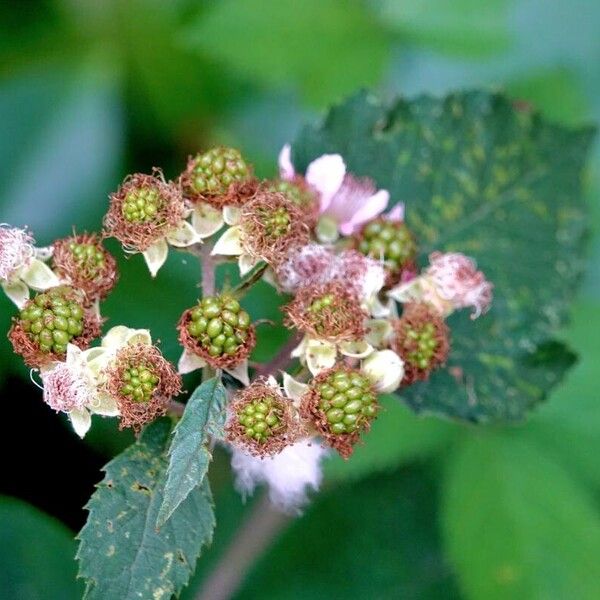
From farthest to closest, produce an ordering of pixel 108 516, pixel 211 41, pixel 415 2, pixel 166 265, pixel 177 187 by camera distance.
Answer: pixel 415 2 → pixel 211 41 → pixel 166 265 → pixel 177 187 → pixel 108 516

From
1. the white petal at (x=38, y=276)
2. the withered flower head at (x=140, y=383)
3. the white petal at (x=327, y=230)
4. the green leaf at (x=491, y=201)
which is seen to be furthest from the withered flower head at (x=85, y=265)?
the green leaf at (x=491, y=201)

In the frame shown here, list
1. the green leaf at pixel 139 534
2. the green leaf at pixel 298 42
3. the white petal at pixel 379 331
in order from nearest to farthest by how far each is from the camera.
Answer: the green leaf at pixel 139 534 < the white petal at pixel 379 331 < the green leaf at pixel 298 42

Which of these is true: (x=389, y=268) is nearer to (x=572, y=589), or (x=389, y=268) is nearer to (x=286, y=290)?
(x=286, y=290)

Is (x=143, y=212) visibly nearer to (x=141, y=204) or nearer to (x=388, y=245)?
(x=141, y=204)

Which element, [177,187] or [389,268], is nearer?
[177,187]

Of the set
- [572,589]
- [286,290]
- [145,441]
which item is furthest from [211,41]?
[572,589]

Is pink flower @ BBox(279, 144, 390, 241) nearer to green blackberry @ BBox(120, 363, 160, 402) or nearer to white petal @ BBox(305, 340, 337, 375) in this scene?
white petal @ BBox(305, 340, 337, 375)

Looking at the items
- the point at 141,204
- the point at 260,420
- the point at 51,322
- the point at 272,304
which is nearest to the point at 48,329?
the point at 51,322

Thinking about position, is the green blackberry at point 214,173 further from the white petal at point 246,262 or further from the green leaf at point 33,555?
the green leaf at point 33,555

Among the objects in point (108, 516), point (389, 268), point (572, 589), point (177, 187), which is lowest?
point (572, 589)
